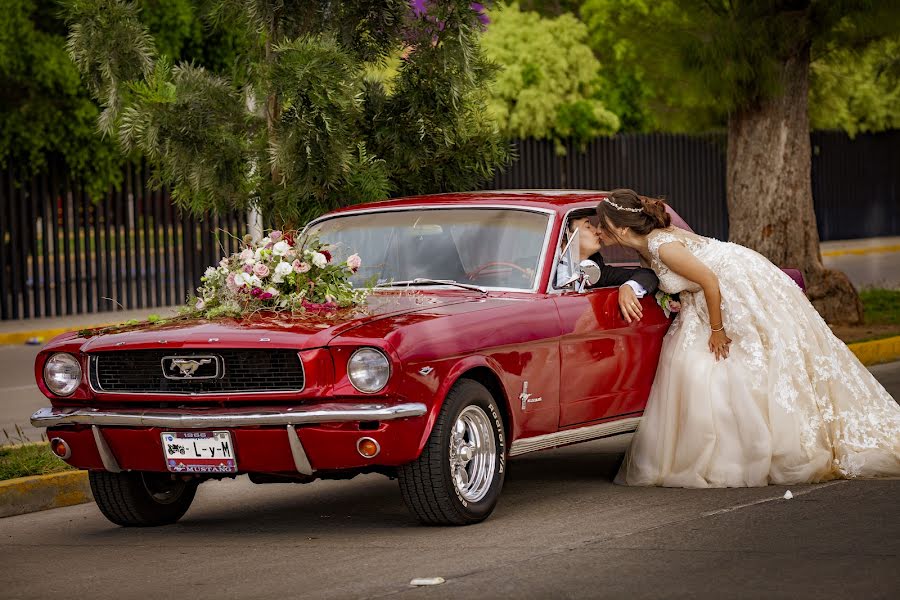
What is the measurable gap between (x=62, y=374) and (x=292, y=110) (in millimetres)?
3542

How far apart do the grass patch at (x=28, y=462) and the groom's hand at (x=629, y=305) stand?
327cm

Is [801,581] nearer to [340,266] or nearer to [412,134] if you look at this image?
[340,266]

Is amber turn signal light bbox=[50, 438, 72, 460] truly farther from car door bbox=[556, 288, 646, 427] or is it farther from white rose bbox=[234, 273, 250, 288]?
car door bbox=[556, 288, 646, 427]

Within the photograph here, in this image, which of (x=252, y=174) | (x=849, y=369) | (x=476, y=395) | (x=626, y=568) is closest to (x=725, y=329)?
(x=849, y=369)

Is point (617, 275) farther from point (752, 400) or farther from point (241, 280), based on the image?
point (241, 280)

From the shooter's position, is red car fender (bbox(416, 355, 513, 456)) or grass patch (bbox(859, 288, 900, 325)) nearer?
red car fender (bbox(416, 355, 513, 456))

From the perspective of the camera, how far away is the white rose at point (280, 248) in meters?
7.86

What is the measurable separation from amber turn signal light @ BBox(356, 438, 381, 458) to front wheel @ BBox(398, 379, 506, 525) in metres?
0.24

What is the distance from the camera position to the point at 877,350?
14.7 meters

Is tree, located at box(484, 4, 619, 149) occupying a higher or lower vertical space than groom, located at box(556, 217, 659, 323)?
higher

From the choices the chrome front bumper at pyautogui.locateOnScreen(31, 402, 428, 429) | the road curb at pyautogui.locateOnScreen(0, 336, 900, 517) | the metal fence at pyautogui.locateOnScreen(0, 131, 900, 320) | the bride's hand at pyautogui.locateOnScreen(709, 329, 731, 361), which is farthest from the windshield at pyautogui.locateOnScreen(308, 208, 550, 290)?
the metal fence at pyautogui.locateOnScreen(0, 131, 900, 320)

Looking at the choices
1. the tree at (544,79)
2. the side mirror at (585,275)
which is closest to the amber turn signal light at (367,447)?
the side mirror at (585,275)

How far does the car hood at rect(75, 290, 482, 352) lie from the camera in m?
7.02

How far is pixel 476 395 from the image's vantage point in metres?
7.30
